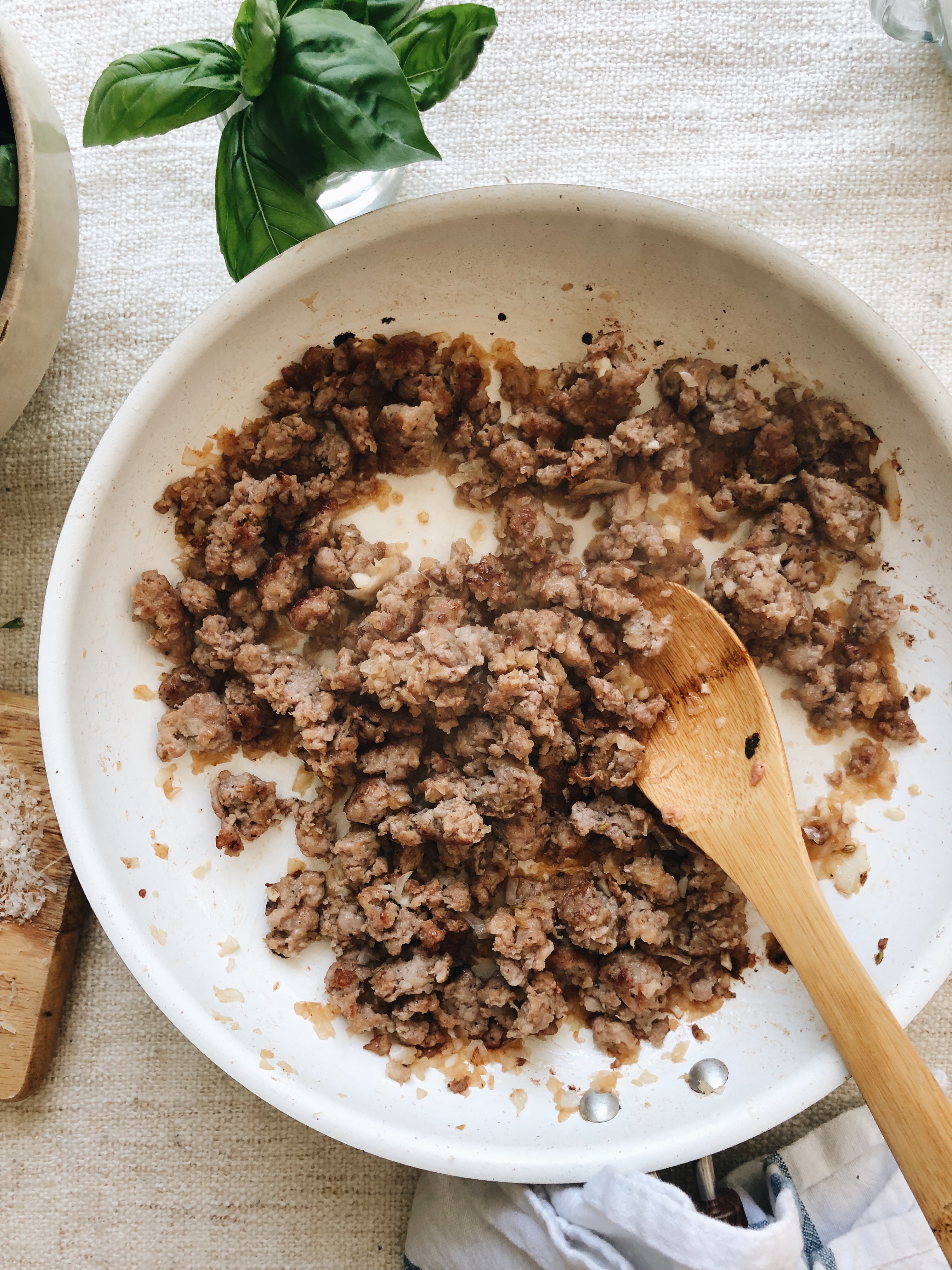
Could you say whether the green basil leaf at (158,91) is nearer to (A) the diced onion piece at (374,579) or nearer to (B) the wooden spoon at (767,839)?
(A) the diced onion piece at (374,579)

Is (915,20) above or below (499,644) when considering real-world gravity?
above

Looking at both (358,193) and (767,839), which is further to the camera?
(358,193)

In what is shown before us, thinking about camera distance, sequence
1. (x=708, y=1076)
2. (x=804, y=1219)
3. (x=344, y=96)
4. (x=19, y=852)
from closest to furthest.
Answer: (x=344, y=96) → (x=708, y=1076) → (x=804, y=1219) → (x=19, y=852)

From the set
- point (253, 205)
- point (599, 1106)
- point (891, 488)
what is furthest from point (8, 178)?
point (599, 1106)

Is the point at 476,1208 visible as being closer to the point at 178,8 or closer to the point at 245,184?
the point at 245,184

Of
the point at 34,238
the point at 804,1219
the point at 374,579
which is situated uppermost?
the point at 34,238

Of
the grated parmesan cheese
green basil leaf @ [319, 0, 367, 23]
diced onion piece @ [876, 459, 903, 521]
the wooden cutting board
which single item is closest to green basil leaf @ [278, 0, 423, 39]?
green basil leaf @ [319, 0, 367, 23]

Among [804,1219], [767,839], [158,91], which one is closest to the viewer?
[158,91]

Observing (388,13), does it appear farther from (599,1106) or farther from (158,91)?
(599,1106)
